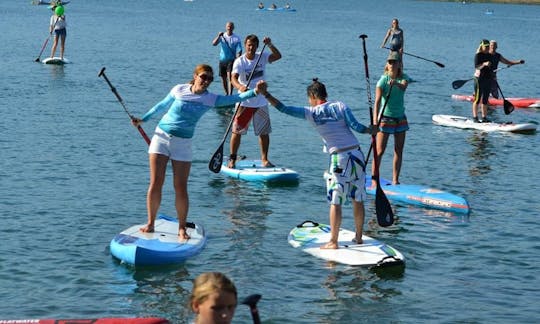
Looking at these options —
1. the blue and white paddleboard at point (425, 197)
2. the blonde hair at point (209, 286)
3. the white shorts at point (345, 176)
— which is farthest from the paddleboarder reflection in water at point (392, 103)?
the blonde hair at point (209, 286)

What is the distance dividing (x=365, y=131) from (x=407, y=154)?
8463mm

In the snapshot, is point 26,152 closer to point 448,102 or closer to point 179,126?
point 179,126

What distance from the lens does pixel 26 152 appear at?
717 inches

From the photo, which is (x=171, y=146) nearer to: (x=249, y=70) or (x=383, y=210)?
(x=383, y=210)

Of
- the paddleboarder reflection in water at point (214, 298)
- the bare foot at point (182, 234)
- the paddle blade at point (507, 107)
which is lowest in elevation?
the bare foot at point (182, 234)

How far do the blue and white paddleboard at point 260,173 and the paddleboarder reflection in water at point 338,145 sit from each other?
4.14 metres

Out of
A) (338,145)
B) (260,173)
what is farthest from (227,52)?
(338,145)

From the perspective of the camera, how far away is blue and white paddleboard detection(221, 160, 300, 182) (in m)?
16.0

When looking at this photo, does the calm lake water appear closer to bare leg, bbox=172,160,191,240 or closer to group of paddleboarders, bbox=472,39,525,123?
bare leg, bbox=172,160,191,240

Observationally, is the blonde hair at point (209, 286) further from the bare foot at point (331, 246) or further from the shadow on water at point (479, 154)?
the shadow on water at point (479, 154)

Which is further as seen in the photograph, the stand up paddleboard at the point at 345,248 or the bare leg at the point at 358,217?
the bare leg at the point at 358,217

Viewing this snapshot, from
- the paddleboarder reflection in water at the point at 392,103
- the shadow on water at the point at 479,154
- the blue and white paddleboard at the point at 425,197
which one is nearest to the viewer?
the paddleboarder reflection in water at the point at 392,103

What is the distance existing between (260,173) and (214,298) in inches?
415

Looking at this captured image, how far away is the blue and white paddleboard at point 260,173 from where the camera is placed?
1599 cm
